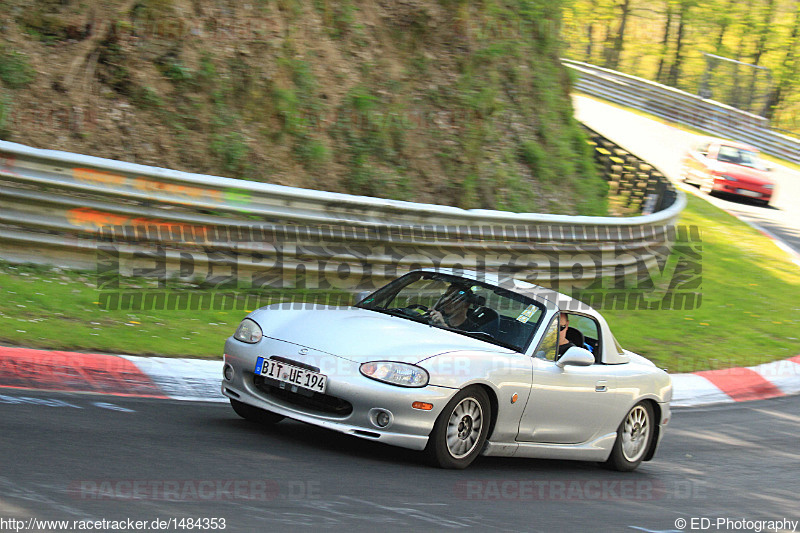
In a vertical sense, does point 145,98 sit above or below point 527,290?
above

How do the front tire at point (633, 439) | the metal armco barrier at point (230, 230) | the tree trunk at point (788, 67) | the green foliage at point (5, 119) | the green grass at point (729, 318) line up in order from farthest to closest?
1. the tree trunk at point (788, 67)
2. the green grass at point (729, 318)
3. the green foliage at point (5, 119)
4. the metal armco barrier at point (230, 230)
5. the front tire at point (633, 439)

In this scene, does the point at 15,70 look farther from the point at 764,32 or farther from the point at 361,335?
the point at 764,32

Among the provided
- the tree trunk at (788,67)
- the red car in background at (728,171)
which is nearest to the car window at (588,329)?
the red car in background at (728,171)

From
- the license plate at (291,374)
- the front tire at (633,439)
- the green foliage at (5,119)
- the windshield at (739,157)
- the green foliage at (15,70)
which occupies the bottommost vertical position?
the windshield at (739,157)

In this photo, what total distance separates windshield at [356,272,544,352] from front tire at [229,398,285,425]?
114cm

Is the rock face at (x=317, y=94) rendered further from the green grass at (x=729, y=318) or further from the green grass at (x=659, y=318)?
the green grass at (x=729, y=318)

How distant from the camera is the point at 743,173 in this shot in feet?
82.4

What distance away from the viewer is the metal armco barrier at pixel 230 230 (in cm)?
870

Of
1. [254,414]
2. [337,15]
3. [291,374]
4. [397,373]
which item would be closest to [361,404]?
[397,373]

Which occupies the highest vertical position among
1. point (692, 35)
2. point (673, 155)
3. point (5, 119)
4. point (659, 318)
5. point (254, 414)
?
point (5, 119)

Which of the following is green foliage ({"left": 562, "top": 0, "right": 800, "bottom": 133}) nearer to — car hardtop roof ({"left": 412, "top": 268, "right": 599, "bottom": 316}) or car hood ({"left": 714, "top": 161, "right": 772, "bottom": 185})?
car hood ({"left": 714, "top": 161, "right": 772, "bottom": 185})

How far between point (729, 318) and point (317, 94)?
7.12 meters

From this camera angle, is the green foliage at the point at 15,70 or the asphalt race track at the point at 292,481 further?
the green foliage at the point at 15,70

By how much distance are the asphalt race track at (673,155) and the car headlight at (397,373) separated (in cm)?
1709
